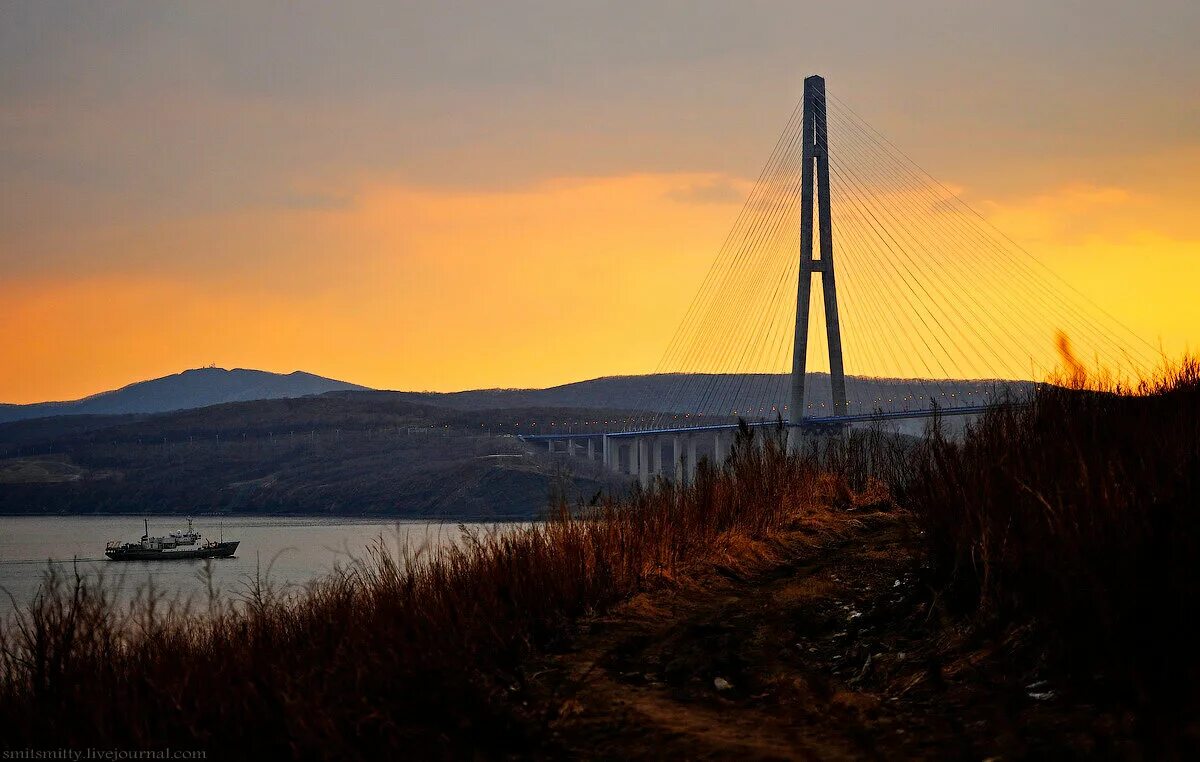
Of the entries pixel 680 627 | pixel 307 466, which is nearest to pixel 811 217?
pixel 680 627

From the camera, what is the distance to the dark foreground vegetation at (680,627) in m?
4.54

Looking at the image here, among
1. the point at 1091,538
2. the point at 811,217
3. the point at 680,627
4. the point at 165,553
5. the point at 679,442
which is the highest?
the point at 811,217

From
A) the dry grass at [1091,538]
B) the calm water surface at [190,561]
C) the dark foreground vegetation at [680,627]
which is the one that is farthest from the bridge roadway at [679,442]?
the dry grass at [1091,538]

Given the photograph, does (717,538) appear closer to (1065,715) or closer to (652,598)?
(652,598)

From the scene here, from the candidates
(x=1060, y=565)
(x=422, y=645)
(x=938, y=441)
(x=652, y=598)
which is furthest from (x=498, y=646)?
(x=938, y=441)

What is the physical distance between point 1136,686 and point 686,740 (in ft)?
5.10

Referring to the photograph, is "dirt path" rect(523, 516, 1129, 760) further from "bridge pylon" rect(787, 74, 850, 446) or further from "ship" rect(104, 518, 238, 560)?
"ship" rect(104, 518, 238, 560)

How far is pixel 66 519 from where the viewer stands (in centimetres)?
12825

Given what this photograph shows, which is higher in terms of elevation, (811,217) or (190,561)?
(811,217)

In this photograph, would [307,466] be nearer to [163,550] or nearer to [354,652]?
[163,550]

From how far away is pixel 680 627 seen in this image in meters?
6.21

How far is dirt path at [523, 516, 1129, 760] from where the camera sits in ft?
13.9

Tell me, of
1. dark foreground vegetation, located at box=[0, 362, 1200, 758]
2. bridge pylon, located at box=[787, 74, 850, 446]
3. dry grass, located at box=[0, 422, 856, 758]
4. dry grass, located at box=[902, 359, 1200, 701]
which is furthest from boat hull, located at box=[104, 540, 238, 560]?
dry grass, located at box=[902, 359, 1200, 701]

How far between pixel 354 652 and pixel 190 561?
63.0 m
